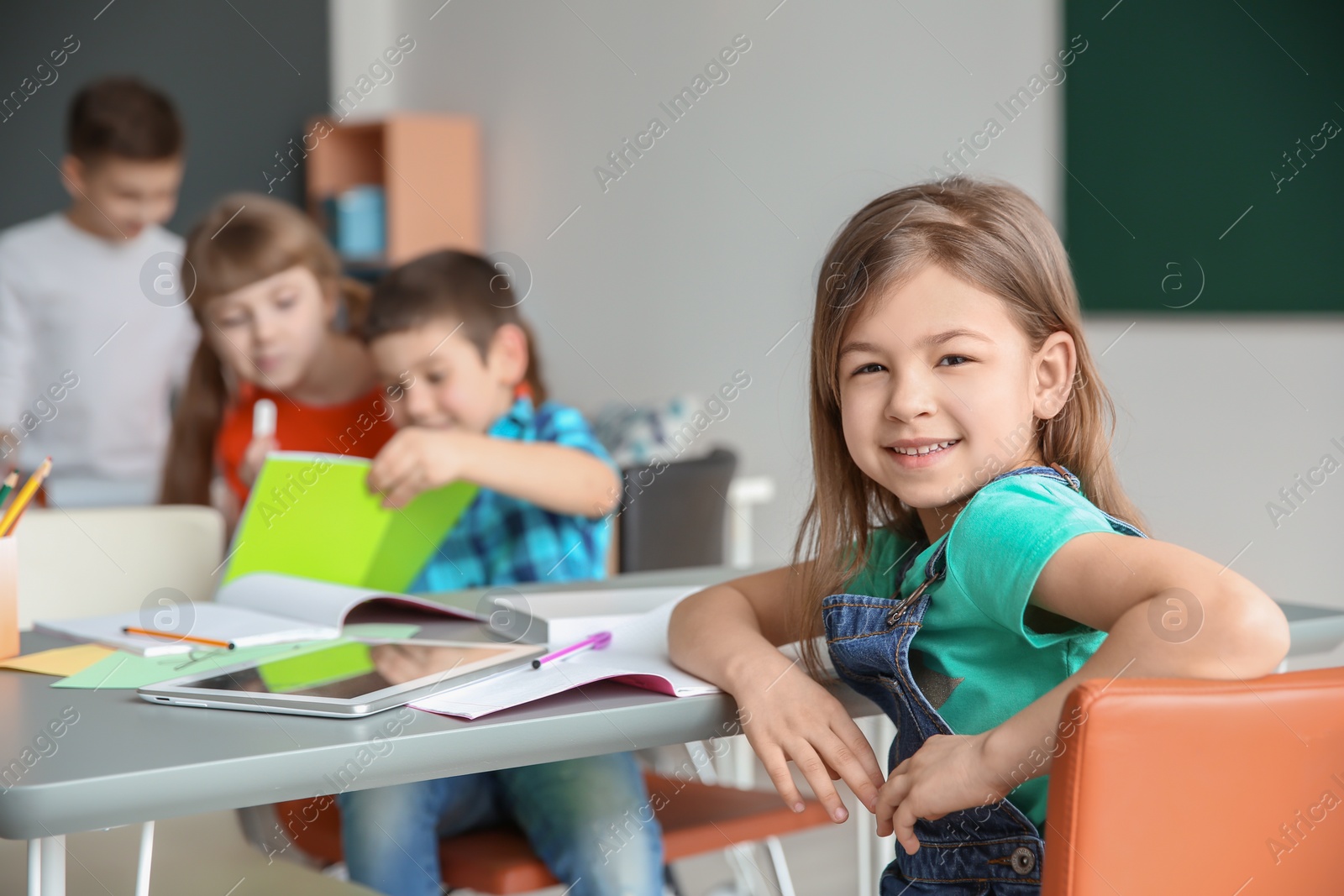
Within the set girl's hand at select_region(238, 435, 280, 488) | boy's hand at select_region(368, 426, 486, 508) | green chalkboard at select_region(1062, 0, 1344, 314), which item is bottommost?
boy's hand at select_region(368, 426, 486, 508)

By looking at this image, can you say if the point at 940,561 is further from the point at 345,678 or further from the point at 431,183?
the point at 431,183

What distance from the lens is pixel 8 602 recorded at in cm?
99

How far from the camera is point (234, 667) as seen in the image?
0.91 m

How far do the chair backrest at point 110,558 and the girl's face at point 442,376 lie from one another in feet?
0.99

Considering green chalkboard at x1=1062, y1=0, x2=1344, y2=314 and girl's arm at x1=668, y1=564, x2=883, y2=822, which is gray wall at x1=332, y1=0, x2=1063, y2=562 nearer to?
green chalkboard at x1=1062, y1=0, x2=1344, y2=314

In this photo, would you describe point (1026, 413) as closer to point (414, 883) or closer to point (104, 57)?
point (414, 883)

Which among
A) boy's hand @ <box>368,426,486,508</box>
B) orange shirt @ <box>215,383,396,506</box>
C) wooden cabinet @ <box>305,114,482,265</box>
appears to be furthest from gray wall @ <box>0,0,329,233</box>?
boy's hand @ <box>368,426,486,508</box>

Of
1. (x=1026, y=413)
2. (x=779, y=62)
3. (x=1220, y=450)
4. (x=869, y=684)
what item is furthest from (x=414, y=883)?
(x=779, y=62)

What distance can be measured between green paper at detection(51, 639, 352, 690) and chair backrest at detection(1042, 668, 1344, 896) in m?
0.60

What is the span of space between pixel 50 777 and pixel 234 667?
25 cm

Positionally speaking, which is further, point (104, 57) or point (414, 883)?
point (104, 57)

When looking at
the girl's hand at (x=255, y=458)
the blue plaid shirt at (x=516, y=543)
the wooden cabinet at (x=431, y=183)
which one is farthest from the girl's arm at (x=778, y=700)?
the wooden cabinet at (x=431, y=183)

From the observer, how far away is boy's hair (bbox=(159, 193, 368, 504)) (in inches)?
80.0

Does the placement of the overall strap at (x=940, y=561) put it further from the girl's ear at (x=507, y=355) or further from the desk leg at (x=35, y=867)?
the girl's ear at (x=507, y=355)
